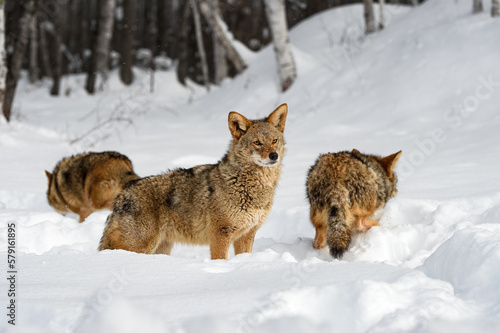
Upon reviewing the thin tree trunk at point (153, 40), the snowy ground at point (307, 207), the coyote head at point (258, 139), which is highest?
the coyote head at point (258, 139)

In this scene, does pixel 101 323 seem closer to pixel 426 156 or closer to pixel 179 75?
pixel 426 156

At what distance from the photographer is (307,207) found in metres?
6.28

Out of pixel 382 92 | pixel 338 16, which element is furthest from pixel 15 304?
pixel 338 16

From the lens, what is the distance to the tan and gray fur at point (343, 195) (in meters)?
4.60

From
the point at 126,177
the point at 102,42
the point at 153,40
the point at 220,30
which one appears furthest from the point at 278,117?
the point at 153,40

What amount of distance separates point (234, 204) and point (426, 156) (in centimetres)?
528

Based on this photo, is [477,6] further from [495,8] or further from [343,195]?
[343,195]

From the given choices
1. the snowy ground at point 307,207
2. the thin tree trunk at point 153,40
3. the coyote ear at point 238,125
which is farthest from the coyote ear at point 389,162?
the thin tree trunk at point 153,40

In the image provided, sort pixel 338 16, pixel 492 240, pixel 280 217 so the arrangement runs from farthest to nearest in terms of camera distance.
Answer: pixel 338 16, pixel 280 217, pixel 492 240

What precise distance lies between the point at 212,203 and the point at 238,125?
0.80 meters

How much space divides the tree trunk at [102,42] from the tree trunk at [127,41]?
847mm

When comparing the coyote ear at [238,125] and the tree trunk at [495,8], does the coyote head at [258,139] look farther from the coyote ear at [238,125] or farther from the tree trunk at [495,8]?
the tree trunk at [495,8]

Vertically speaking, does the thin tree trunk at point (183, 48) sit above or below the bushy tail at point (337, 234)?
below

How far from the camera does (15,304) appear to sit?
2.48 metres
